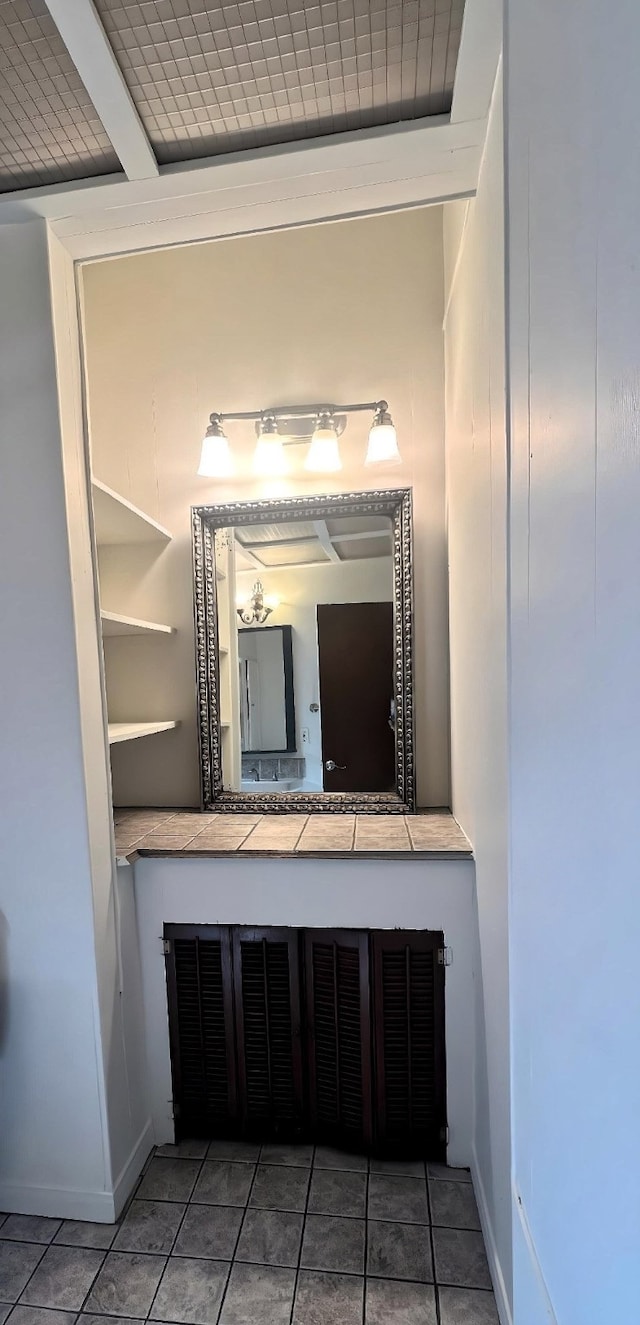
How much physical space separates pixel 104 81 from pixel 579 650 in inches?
51.1

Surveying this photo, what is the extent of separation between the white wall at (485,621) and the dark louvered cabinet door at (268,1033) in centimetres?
50

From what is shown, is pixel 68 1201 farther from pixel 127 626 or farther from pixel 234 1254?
pixel 127 626

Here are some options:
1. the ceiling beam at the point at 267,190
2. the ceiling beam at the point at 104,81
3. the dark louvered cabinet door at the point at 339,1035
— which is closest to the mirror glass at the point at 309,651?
the dark louvered cabinet door at the point at 339,1035

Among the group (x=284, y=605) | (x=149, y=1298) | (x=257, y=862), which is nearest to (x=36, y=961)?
(x=257, y=862)

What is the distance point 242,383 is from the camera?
6.11 ft

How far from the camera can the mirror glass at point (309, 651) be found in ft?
5.92

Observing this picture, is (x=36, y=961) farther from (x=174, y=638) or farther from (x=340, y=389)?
(x=340, y=389)

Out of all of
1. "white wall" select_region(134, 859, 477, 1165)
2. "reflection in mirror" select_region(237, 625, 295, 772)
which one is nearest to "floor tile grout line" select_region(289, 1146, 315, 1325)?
"white wall" select_region(134, 859, 477, 1165)

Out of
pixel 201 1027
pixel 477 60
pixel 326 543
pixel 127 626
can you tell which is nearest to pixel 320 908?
pixel 201 1027

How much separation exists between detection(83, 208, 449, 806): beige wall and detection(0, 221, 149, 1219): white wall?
55 cm

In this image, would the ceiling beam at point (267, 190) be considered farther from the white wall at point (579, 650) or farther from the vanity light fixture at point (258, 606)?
the vanity light fixture at point (258, 606)

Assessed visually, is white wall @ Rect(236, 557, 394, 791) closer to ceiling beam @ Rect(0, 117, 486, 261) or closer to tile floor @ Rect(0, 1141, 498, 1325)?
ceiling beam @ Rect(0, 117, 486, 261)

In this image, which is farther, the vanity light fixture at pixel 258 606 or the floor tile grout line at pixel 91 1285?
the vanity light fixture at pixel 258 606

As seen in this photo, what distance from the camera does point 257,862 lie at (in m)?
1.49
